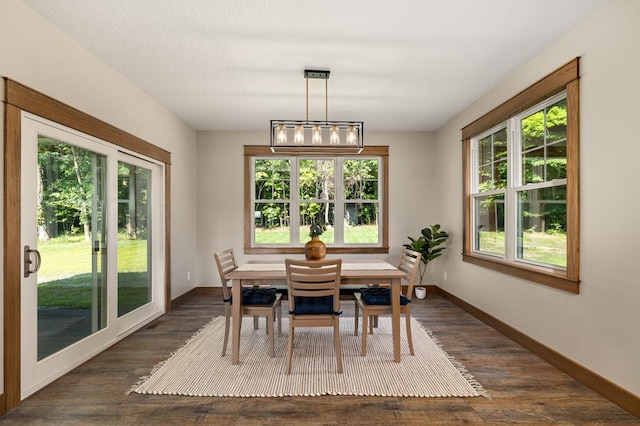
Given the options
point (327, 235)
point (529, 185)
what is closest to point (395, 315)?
point (529, 185)

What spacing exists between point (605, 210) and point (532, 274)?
909 millimetres

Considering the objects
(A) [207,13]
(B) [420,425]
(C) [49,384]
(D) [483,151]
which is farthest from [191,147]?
(B) [420,425]

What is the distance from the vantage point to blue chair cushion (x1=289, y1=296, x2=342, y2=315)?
2703mm

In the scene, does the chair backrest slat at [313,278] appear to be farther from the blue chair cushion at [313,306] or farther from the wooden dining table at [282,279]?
the wooden dining table at [282,279]

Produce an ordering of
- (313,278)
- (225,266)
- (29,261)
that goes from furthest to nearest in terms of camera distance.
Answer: (225,266), (313,278), (29,261)

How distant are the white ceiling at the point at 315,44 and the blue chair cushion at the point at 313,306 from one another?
2121mm

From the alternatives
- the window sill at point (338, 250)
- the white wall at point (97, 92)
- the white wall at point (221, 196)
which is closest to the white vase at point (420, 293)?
the white wall at point (221, 196)

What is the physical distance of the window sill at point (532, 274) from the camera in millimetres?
2559

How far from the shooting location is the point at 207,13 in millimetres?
2303

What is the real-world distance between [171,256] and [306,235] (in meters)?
2.05

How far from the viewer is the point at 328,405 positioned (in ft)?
7.18

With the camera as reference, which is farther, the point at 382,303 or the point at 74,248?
the point at 382,303

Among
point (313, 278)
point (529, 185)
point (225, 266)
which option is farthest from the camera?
point (225, 266)

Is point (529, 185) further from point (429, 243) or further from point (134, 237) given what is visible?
point (134, 237)
